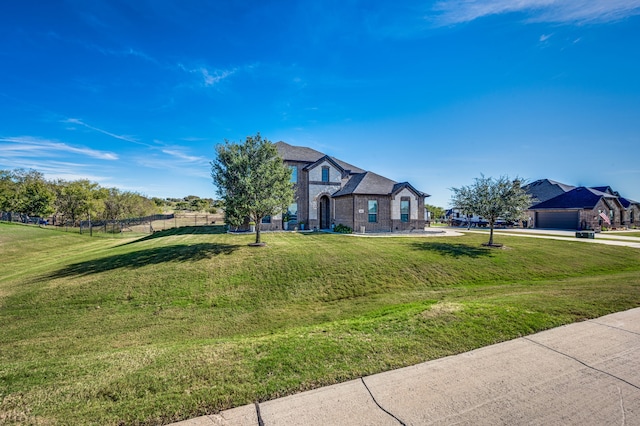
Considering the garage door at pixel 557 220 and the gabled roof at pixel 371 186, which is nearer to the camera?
the gabled roof at pixel 371 186

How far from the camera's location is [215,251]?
15555 millimetres

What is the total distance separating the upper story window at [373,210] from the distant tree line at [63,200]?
37.5m

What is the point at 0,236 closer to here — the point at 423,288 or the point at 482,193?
the point at 423,288

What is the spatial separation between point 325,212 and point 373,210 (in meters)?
4.89

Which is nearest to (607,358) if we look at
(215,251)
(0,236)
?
(215,251)

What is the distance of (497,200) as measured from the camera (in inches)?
743

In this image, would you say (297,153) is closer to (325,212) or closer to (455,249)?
(325,212)

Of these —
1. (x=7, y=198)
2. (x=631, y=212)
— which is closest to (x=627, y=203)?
(x=631, y=212)

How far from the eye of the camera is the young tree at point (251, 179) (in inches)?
635

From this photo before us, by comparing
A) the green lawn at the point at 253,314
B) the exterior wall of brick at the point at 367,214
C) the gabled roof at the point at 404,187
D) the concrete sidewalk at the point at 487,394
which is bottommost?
the green lawn at the point at 253,314

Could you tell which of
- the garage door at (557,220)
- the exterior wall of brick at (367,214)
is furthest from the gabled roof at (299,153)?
the garage door at (557,220)

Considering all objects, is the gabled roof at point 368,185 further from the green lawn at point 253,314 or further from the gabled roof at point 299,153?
the green lawn at point 253,314

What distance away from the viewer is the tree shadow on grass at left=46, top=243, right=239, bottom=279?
519 inches

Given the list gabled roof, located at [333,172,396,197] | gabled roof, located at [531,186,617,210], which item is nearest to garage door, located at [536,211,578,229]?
gabled roof, located at [531,186,617,210]
